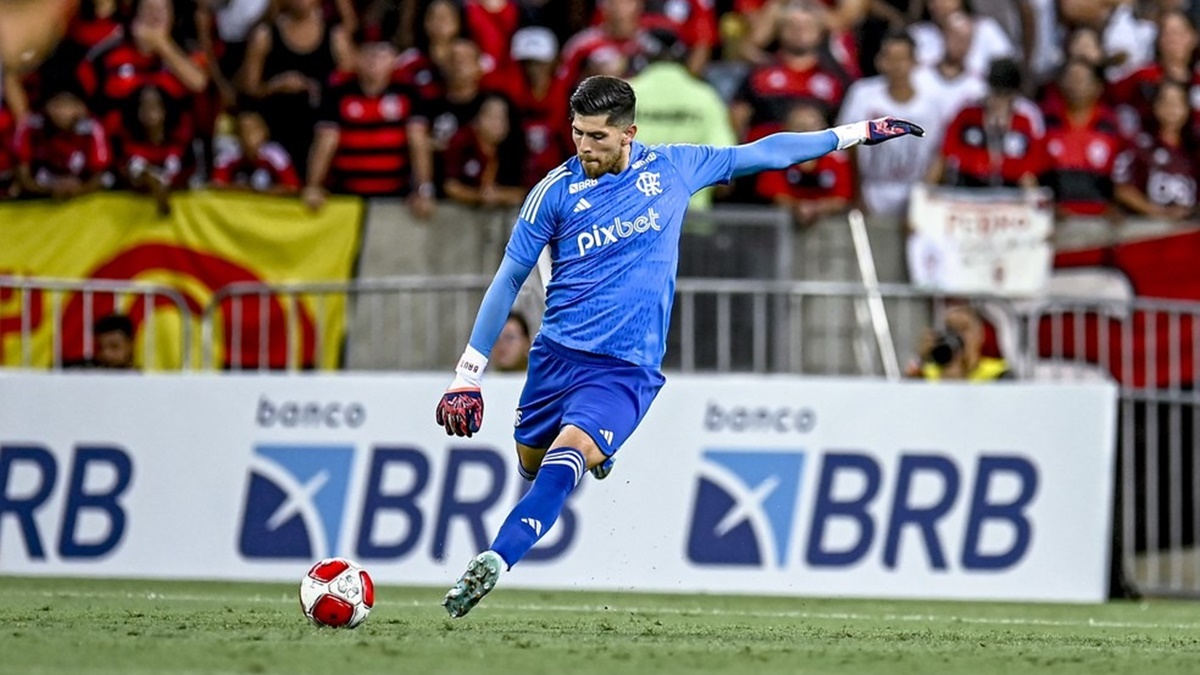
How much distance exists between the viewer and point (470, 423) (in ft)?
30.3

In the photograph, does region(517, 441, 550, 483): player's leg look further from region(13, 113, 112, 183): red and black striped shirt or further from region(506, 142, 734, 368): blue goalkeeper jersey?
region(13, 113, 112, 183): red and black striped shirt

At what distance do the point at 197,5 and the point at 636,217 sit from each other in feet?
29.0

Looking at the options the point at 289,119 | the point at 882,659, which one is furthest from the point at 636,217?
the point at 289,119

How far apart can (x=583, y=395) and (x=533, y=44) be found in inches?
315

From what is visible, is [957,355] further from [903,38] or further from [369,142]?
[369,142]

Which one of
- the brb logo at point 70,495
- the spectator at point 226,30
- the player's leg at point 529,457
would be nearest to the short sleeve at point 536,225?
the player's leg at point 529,457

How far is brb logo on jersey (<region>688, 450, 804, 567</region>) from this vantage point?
534 inches

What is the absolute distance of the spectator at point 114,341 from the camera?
570 inches

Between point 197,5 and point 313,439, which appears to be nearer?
point 313,439

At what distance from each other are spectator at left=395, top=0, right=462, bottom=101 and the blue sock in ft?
25.8

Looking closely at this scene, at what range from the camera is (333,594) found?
897cm

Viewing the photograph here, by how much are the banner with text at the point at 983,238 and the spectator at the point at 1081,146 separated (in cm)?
66

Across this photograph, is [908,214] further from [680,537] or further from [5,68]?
[5,68]

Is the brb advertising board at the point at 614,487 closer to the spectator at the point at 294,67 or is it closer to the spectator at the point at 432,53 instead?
the spectator at the point at 294,67
